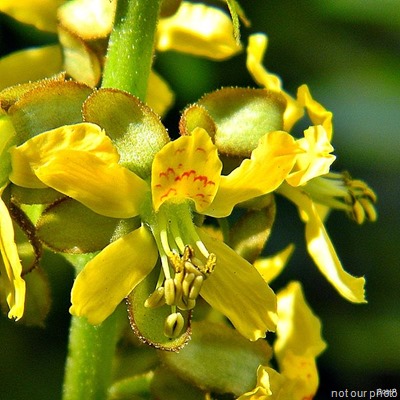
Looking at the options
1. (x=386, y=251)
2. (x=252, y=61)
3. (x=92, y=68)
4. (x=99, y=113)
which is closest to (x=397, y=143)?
(x=386, y=251)

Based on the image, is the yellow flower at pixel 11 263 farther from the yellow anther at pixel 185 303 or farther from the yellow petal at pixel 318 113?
the yellow petal at pixel 318 113

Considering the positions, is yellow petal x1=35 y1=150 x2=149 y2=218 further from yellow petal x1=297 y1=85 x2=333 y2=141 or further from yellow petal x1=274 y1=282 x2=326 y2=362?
yellow petal x1=274 y1=282 x2=326 y2=362

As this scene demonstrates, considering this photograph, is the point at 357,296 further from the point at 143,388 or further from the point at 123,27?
the point at 123,27

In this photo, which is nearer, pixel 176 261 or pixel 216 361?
pixel 176 261

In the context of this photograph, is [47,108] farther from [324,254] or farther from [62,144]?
[324,254]

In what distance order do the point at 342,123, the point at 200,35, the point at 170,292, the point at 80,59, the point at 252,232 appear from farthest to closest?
the point at 342,123 < the point at 200,35 < the point at 80,59 < the point at 252,232 < the point at 170,292

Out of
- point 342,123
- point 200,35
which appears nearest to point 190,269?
point 200,35

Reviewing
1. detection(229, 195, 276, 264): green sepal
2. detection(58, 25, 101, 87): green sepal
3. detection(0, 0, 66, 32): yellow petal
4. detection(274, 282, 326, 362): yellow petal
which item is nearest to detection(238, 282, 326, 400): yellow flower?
detection(274, 282, 326, 362): yellow petal
